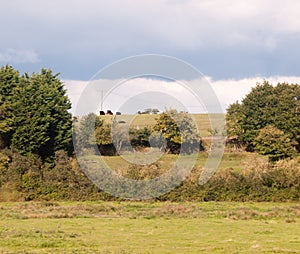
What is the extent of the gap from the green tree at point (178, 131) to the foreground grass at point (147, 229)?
18.1 meters

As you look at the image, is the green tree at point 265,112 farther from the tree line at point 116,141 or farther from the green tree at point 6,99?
the green tree at point 6,99

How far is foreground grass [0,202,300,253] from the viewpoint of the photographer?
16766 mm

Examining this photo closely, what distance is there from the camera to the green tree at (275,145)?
54.5 m

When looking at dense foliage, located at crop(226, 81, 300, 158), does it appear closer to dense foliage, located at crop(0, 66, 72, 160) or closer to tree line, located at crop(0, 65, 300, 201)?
tree line, located at crop(0, 65, 300, 201)

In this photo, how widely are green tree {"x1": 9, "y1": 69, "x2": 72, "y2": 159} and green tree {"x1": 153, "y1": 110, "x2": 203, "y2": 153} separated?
10583 millimetres

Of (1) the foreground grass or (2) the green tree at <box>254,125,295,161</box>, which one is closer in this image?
(1) the foreground grass

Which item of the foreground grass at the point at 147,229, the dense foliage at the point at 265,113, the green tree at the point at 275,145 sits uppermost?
the dense foliage at the point at 265,113

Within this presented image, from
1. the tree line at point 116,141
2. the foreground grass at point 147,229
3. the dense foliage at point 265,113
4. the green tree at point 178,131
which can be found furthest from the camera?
the dense foliage at point 265,113

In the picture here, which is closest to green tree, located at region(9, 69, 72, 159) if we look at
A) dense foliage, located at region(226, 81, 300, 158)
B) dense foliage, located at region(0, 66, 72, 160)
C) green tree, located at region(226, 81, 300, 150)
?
dense foliage, located at region(0, 66, 72, 160)

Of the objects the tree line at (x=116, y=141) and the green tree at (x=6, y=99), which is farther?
the green tree at (x=6, y=99)

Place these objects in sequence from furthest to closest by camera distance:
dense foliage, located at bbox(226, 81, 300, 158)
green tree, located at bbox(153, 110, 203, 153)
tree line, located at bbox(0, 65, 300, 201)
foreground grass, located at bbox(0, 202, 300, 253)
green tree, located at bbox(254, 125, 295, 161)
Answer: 1. dense foliage, located at bbox(226, 81, 300, 158)
2. green tree, located at bbox(254, 125, 295, 161)
3. green tree, located at bbox(153, 110, 203, 153)
4. tree line, located at bbox(0, 65, 300, 201)
5. foreground grass, located at bbox(0, 202, 300, 253)

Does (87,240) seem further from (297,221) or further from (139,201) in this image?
(139,201)

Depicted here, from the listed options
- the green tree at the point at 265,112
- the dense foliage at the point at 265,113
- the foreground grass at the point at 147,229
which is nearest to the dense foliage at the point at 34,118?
the foreground grass at the point at 147,229

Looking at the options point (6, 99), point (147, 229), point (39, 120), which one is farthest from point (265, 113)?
point (147, 229)
